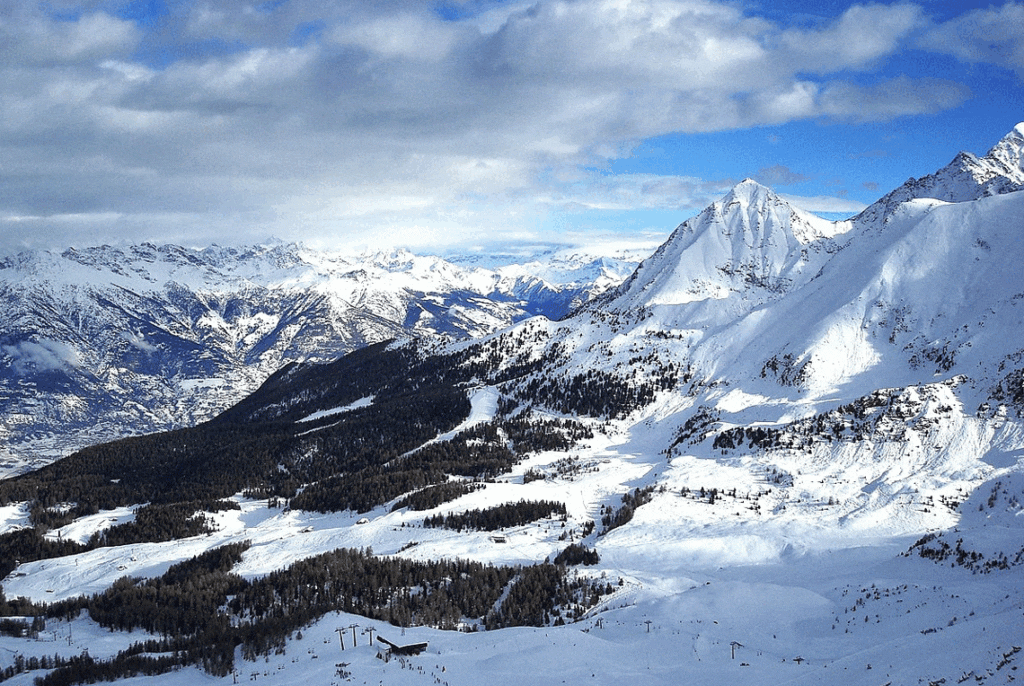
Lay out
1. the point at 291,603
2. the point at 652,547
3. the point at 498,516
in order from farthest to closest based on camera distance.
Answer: the point at 498,516, the point at 652,547, the point at 291,603

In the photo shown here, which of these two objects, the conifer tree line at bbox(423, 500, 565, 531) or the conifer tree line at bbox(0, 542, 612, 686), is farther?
the conifer tree line at bbox(423, 500, 565, 531)

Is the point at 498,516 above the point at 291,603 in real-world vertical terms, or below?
below

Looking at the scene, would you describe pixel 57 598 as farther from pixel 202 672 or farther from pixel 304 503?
pixel 202 672

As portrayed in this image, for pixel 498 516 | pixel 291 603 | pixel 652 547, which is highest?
pixel 291 603

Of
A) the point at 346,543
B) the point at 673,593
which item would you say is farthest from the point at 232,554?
the point at 673,593

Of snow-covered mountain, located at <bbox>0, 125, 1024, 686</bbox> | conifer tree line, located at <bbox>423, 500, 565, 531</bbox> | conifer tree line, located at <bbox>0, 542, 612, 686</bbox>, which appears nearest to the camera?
snow-covered mountain, located at <bbox>0, 125, 1024, 686</bbox>

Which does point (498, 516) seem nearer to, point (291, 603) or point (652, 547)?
point (652, 547)

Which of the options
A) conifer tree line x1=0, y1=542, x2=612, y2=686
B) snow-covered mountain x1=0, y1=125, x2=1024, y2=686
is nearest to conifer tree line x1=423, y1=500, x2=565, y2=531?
snow-covered mountain x1=0, y1=125, x2=1024, y2=686

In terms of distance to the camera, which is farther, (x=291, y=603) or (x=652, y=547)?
(x=652, y=547)

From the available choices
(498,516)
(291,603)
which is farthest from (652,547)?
(291,603)

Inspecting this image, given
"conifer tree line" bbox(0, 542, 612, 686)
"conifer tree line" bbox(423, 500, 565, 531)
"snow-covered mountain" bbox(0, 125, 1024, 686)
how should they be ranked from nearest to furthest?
"snow-covered mountain" bbox(0, 125, 1024, 686), "conifer tree line" bbox(0, 542, 612, 686), "conifer tree line" bbox(423, 500, 565, 531)

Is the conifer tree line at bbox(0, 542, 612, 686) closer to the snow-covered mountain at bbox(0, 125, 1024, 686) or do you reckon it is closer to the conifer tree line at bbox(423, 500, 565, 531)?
the snow-covered mountain at bbox(0, 125, 1024, 686)
